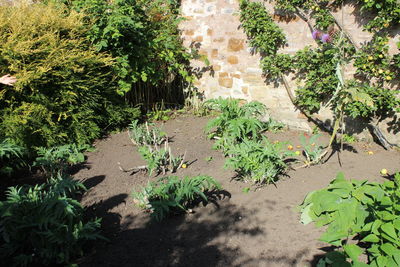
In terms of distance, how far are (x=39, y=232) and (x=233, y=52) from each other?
4070 millimetres

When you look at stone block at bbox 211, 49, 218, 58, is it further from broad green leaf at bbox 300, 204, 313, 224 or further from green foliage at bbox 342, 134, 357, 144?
broad green leaf at bbox 300, 204, 313, 224

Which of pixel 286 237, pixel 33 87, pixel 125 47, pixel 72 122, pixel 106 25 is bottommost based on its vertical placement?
pixel 286 237

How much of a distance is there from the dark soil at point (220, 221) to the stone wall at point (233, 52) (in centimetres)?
138

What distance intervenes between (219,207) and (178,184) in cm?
44

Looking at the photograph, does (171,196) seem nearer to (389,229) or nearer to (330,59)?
(389,229)

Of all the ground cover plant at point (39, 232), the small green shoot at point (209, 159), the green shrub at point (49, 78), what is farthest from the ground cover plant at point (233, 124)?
the ground cover plant at point (39, 232)

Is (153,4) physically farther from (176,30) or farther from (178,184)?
(178,184)

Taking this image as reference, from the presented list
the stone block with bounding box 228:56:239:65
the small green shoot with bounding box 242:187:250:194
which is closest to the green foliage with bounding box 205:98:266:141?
the small green shoot with bounding box 242:187:250:194

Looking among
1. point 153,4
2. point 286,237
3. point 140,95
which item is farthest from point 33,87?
point 286,237

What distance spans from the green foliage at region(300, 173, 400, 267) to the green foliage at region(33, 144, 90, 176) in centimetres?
261

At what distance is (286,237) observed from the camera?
2.51 m

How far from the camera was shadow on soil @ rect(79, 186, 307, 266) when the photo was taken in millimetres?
2348

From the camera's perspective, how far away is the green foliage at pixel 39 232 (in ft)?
7.35

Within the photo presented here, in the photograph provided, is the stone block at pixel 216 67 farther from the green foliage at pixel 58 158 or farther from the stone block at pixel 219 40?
the green foliage at pixel 58 158
